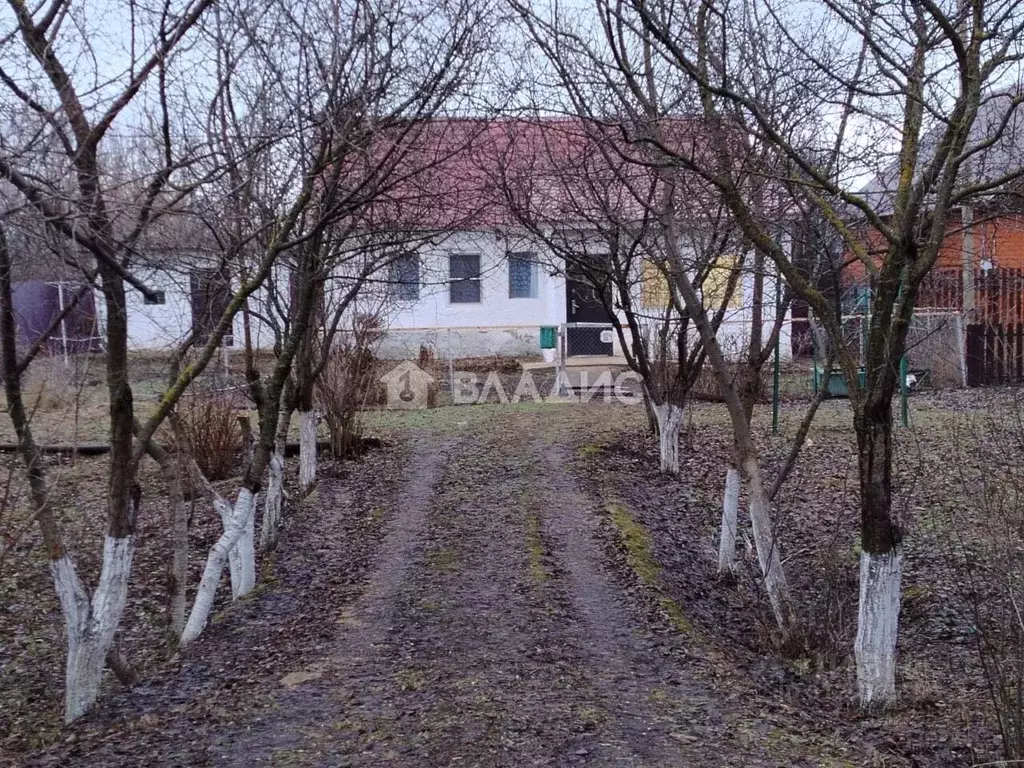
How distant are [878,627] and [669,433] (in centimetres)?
558

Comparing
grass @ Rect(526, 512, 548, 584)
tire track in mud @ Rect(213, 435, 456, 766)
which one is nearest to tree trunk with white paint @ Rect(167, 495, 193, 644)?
tire track in mud @ Rect(213, 435, 456, 766)

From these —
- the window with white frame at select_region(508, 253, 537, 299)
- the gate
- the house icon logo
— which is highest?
the window with white frame at select_region(508, 253, 537, 299)

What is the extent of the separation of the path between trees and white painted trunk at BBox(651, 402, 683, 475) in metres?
1.95

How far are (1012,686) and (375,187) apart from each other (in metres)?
4.66

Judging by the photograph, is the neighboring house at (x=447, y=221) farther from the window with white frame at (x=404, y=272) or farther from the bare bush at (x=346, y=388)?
the bare bush at (x=346, y=388)

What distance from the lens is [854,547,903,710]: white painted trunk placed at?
4.76 m

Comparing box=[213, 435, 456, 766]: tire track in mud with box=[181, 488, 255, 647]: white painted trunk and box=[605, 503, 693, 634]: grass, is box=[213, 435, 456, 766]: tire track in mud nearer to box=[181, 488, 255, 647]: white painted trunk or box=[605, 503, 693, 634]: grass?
box=[181, 488, 255, 647]: white painted trunk

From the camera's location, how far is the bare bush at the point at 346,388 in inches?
441

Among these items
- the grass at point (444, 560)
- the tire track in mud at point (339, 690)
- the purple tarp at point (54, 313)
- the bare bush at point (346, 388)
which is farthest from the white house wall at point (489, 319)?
the tire track in mud at point (339, 690)

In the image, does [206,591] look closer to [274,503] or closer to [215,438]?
[274,503]

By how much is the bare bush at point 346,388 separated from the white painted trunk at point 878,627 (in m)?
7.44

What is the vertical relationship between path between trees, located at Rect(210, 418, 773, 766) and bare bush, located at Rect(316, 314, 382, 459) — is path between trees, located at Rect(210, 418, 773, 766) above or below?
below

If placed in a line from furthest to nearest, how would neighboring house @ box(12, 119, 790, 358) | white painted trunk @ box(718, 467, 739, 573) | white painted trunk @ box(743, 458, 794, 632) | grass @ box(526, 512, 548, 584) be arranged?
1. white painted trunk @ box(718, 467, 739, 573)
2. grass @ box(526, 512, 548, 584)
3. neighboring house @ box(12, 119, 790, 358)
4. white painted trunk @ box(743, 458, 794, 632)

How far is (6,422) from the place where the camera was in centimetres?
1358
